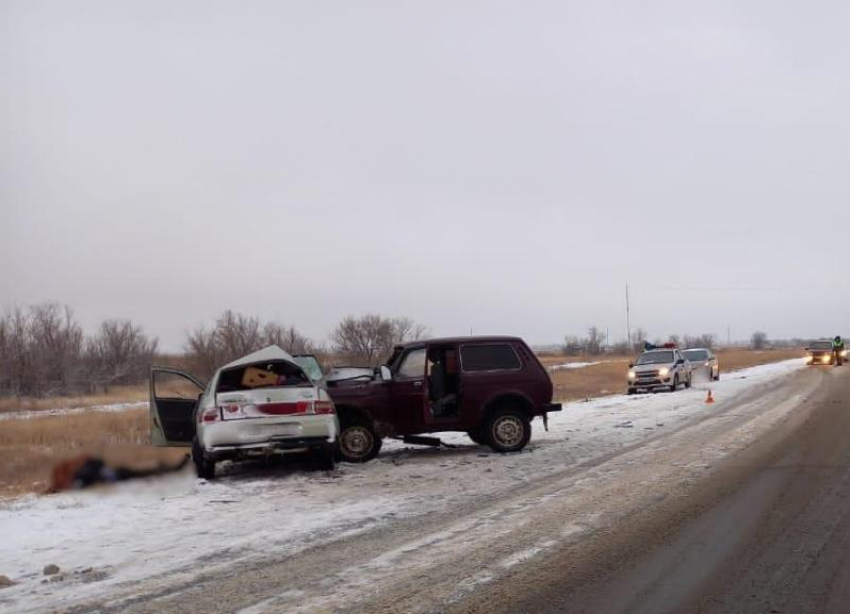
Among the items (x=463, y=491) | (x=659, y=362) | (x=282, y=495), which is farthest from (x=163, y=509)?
(x=659, y=362)

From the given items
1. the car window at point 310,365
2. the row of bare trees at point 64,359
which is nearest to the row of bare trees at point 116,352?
the row of bare trees at point 64,359

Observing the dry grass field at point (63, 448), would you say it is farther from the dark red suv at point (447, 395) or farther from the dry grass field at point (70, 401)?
the dry grass field at point (70, 401)

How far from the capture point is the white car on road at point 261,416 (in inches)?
406

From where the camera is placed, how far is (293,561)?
6.29 meters

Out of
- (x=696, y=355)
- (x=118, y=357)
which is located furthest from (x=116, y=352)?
(x=696, y=355)

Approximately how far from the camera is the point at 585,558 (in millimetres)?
6078

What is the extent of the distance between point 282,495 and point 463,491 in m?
2.24

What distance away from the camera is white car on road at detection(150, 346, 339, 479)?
33.9 feet

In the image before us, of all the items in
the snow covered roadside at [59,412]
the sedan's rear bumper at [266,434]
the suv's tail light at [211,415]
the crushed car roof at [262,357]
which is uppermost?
the crushed car roof at [262,357]

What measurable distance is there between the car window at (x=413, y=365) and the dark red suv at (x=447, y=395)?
17 millimetres

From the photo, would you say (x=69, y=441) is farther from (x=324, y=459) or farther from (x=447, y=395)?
(x=447, y=395)

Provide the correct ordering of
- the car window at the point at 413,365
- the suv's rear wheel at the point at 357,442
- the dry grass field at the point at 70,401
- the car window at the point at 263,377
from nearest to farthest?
the car window at the point at 263,377, the suv's rear wheel at the point at 357,442, the car window at the point at 413,365, the dry grass field at the point at 70,401

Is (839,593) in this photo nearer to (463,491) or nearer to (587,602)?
(587,602)

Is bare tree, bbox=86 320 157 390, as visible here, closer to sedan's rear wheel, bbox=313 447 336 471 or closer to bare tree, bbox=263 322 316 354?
bare tree, bbox=263 322 316 354
